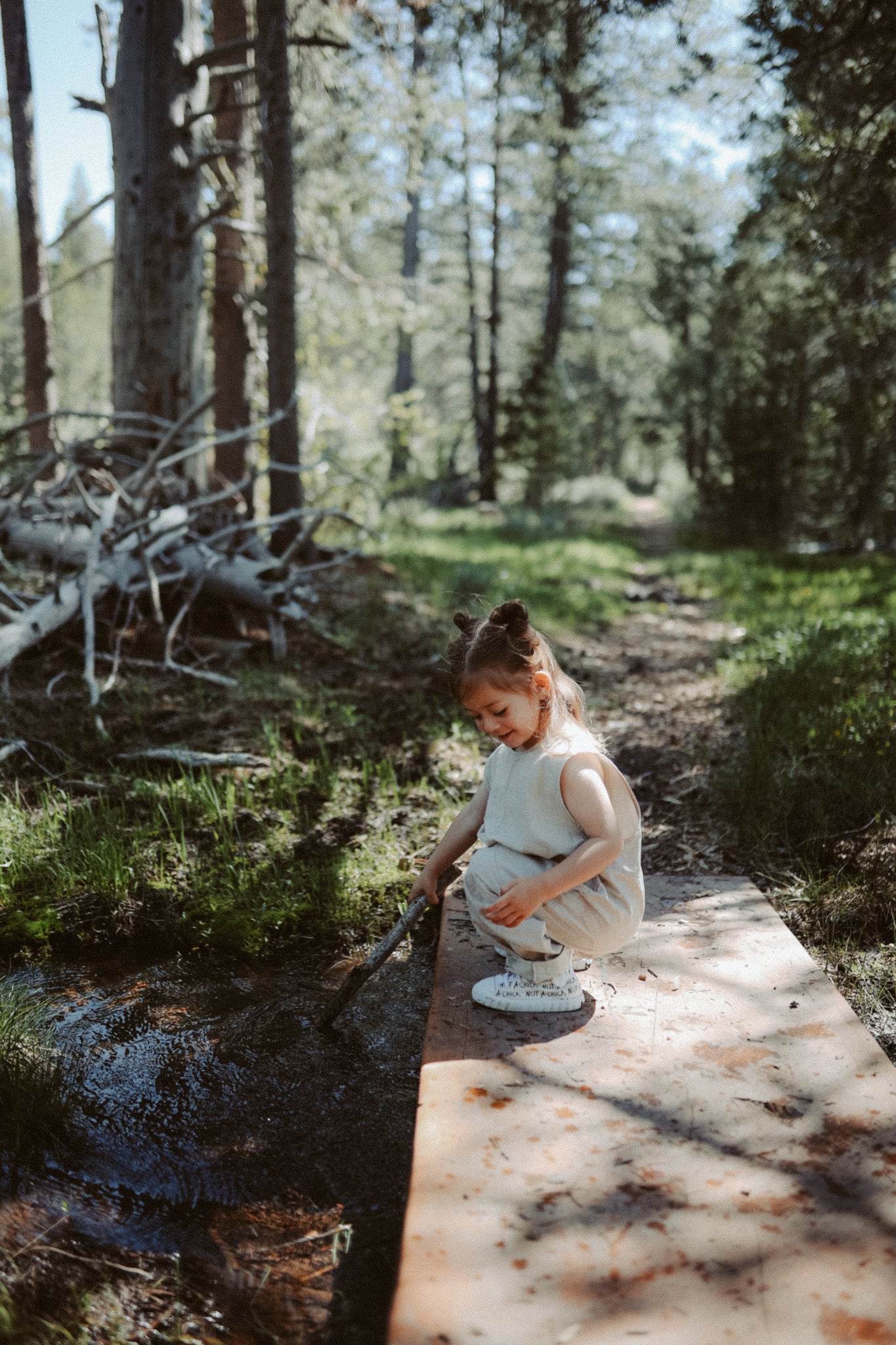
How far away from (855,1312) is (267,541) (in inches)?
291

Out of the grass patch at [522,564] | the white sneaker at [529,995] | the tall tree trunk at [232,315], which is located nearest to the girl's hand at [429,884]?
the white sneaker at [529,995]

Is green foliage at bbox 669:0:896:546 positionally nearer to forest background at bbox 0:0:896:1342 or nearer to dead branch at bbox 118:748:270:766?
forest background at bbox 0:0:896:1342

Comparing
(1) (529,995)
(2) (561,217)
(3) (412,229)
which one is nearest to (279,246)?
(1) (529,995)

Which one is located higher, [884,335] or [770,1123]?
[884,335]

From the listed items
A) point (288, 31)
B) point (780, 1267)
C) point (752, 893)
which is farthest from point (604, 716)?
point (288, 31)

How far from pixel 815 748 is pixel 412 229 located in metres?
20.5

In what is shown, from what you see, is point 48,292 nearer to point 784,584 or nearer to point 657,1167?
point 784,584

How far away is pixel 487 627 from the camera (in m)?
2.46

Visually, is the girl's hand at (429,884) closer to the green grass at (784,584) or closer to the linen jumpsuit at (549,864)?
the linen jumpsuit at (549,864)

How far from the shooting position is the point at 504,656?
2439mm

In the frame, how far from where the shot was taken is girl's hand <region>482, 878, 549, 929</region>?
2.41 metres

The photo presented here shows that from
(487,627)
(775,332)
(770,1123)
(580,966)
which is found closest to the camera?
(770,1123)

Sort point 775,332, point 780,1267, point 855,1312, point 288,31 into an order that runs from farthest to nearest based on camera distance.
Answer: point 775,332
point 288,31
point 780,1267
point 855,1312

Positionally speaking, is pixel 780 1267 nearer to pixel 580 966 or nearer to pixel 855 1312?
pixel 855 1312
